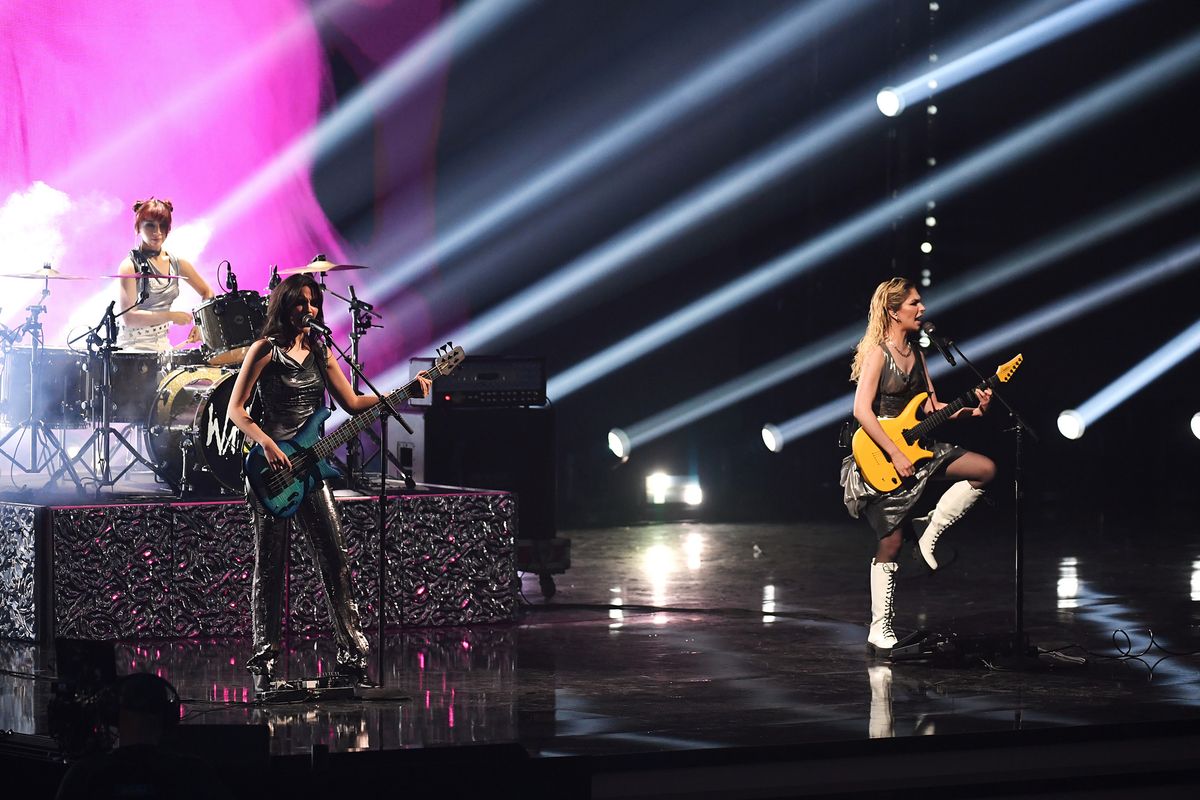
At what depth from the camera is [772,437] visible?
11.6 m

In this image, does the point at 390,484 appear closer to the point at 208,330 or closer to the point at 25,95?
the point at 208,330

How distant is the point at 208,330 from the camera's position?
7.04m

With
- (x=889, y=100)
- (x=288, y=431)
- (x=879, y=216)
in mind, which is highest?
(x=889, y=100)

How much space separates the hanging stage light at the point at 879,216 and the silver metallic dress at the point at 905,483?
5149 mm

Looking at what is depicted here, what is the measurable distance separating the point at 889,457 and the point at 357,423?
2043 mm

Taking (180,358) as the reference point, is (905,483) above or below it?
below

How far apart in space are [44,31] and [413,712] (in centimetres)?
585

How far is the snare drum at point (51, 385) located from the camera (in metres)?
7.76

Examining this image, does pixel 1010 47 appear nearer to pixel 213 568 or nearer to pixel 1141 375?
pixel 1141 375

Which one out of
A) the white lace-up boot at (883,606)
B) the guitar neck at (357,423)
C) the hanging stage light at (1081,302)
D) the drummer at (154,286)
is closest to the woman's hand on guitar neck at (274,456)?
the guitar neck at (357,423)

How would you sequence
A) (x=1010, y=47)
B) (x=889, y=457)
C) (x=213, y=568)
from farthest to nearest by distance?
(x=1010, y=47) < (x=213, y=568) < (x=889, y=457)

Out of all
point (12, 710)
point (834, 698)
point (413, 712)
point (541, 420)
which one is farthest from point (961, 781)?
point (541, 420)

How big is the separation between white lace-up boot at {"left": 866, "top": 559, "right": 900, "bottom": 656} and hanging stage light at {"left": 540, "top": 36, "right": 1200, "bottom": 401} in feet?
17.2

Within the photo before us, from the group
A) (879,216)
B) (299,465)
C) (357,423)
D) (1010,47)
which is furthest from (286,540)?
(1010,47)
